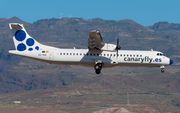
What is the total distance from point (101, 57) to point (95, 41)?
4620mm

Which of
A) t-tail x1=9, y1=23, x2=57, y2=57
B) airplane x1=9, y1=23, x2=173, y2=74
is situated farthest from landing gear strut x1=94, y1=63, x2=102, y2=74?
t-tail x1=9, y1=23, x2=57, y2=57

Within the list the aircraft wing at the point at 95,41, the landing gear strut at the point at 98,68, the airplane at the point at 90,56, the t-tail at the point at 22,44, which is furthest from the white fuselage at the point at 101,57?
the aircraft wing at the point at 95,41

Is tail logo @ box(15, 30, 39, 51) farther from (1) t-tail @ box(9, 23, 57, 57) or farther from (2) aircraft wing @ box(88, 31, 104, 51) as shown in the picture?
(2) aircraft wing @ box(88, 31, 104, 51)

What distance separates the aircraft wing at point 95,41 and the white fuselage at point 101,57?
1.71 meters

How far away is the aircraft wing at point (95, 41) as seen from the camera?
182ft

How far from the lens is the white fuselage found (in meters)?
61.7

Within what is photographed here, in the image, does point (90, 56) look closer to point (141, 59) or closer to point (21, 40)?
point (141, 59)

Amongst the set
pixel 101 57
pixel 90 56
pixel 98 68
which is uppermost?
pixel 90 56

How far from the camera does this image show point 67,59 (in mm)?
62375

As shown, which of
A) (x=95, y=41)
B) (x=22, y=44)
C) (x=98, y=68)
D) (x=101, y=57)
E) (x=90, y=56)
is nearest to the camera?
(x=95, y=41)

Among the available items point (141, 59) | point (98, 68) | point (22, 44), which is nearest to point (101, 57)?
point (98, 68)

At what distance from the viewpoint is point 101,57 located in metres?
61.6

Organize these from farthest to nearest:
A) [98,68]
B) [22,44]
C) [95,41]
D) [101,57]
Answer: [22,44] < [101,57] < [98,68] < [95,41]

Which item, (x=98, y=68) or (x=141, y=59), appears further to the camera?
(x=141, y=59)
